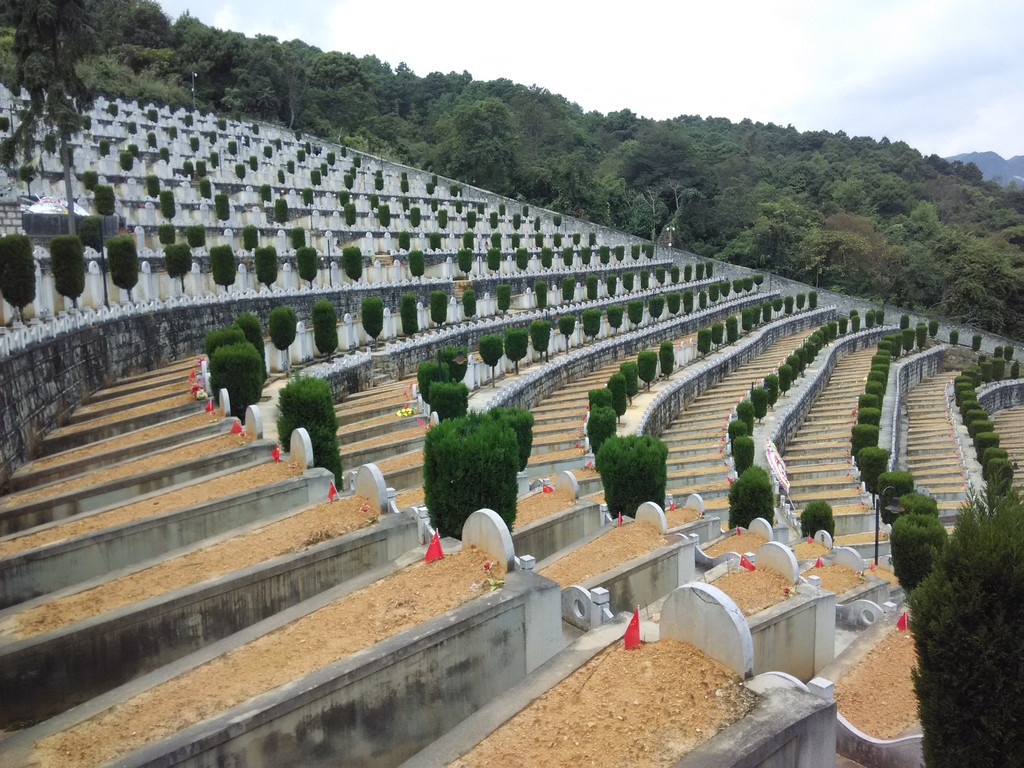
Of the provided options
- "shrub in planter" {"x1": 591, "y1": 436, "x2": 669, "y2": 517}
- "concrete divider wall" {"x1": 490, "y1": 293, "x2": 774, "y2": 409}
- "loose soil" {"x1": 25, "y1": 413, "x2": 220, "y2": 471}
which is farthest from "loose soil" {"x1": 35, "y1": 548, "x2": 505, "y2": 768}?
"concrete divider wall" {"x1": 490, "y1": 293, "x2": 774, "y2": 409}

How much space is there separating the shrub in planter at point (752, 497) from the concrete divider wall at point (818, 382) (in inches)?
374

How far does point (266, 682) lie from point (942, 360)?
1956 inches

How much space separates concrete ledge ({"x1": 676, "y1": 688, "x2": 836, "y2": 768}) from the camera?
4805mm

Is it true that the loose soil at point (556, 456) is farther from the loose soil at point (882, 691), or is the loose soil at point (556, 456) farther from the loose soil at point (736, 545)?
the loose soil at point (882, 691)

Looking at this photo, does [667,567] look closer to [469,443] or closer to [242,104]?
[469,443]

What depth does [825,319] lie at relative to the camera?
4981cm

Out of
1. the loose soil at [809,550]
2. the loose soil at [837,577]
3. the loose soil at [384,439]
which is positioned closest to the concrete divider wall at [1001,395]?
the loose soil at [809,550]

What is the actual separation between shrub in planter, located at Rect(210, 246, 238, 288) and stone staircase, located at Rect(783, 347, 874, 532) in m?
17.0

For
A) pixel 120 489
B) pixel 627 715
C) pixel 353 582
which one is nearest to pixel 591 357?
pixel 120 489

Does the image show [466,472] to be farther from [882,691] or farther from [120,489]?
[120,489]

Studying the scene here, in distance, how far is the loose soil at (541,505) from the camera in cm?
1104

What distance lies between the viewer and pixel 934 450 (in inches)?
1174

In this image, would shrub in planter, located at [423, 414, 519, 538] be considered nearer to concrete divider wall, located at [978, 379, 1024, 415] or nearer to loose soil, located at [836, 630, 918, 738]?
loose soil, located at [836, 630, 918, 738]

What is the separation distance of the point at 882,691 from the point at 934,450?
2555 centimetres
